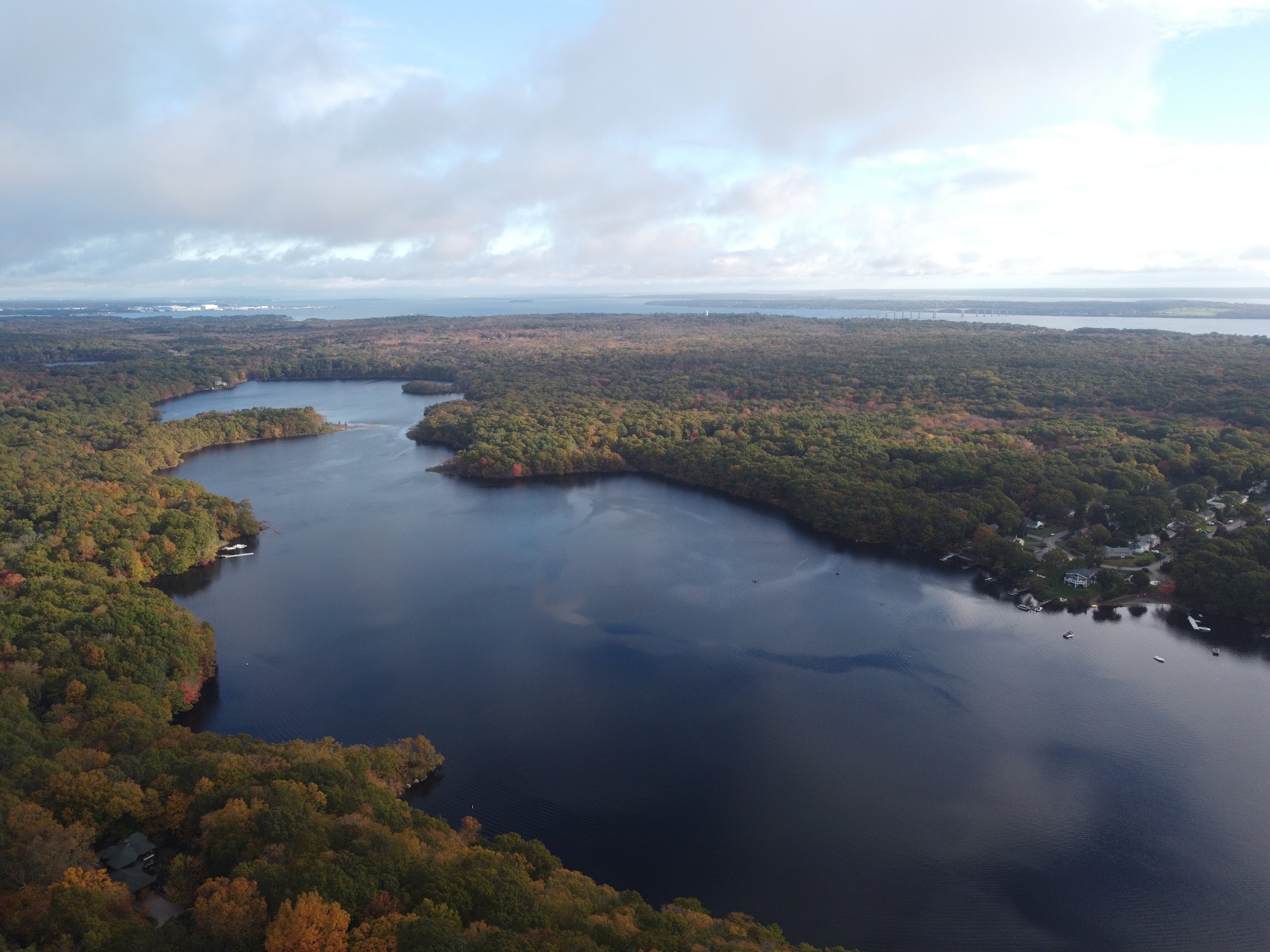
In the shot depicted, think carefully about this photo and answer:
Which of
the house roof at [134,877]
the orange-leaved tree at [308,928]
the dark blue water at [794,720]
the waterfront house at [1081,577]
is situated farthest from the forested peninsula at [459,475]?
the dark blue water at [794,720]

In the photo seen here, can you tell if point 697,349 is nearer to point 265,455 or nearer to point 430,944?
point 265,455

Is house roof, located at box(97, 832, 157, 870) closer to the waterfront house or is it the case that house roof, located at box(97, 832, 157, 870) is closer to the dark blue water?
the dark blue water

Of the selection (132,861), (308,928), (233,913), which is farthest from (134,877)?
(308,928)

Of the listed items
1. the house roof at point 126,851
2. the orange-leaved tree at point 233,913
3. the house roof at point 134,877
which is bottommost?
the house roof at point 134,877

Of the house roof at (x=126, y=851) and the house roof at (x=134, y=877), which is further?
the house roof at (x=126, y=851)

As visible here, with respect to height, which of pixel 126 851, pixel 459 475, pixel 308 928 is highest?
pixel 459 475

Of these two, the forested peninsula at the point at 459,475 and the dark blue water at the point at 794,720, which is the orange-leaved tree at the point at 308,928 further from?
the dark blue water at the point at 794,720

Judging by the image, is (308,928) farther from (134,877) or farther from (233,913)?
(134,877)

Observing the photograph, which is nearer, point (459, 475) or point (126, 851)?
point (126, 851)
